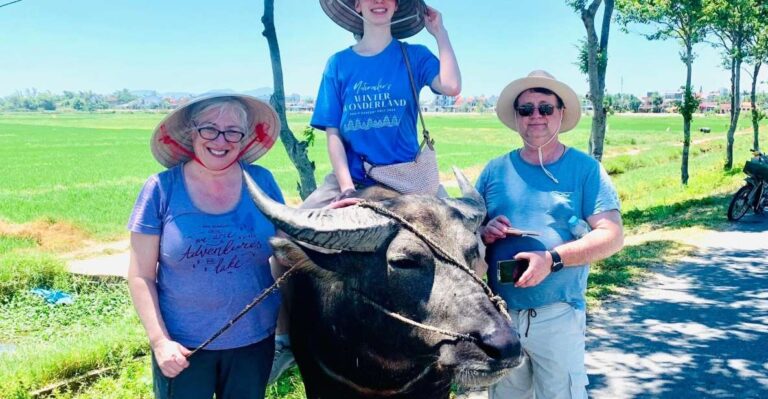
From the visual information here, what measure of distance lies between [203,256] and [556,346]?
1.70 metres

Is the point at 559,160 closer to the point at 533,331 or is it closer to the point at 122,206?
the point at 533,331

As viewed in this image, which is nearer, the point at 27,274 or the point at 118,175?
the point at 27,274

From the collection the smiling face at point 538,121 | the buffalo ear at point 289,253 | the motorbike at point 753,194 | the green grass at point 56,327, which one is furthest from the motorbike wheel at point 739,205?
the buffalo ear at point 289,253

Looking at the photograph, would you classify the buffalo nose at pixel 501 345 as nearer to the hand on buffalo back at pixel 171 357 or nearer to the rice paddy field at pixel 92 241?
the hand on buffalo back at pixel 171 357

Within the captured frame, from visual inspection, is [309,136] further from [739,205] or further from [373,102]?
[739,205]

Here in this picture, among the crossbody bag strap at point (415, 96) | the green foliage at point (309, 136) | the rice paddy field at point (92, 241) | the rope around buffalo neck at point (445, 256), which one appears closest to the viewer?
the rope around buffalo neck at point (445, 256)

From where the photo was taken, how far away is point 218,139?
2582 millimetres

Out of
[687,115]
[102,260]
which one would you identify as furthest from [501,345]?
[687,115]

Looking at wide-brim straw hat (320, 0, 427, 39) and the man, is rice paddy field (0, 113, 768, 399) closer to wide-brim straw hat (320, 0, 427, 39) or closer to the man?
the man

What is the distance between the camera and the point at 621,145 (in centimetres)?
4525

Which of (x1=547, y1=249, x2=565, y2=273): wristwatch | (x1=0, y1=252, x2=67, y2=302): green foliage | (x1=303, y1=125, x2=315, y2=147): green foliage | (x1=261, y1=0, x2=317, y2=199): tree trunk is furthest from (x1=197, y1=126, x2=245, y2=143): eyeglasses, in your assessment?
(x1=0, y1=252, x2=67, y2=302): green foliage

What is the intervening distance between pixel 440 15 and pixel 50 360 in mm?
4338

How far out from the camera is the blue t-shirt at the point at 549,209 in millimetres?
2867

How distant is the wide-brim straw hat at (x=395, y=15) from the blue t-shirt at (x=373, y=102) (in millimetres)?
172
